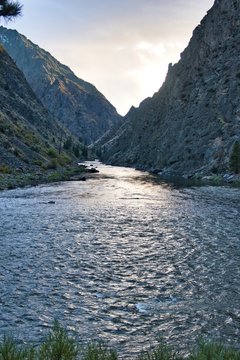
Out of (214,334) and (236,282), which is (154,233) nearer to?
(236,282)

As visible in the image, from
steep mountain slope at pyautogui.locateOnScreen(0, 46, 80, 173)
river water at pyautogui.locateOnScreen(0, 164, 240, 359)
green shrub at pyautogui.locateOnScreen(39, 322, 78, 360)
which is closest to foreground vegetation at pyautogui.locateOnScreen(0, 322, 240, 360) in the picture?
green shrub at pyautogui.locateOnScreen(39, 322, 78, 360)

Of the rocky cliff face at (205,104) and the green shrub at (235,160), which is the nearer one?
the green shrub at (235,160)

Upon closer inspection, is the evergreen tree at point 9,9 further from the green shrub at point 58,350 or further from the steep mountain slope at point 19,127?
the steep mountain slope at point 19,127

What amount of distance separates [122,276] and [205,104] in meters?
98.7

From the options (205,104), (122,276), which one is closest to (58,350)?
(122,276)

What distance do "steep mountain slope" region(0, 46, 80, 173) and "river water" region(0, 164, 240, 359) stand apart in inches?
865

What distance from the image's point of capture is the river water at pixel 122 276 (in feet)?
36.2

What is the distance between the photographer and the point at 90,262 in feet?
57.4

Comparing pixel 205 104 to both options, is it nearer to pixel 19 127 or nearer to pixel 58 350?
pixel 19 127

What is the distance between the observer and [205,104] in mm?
107688

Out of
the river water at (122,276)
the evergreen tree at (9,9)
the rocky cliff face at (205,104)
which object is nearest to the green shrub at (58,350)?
the river water at (122,276)

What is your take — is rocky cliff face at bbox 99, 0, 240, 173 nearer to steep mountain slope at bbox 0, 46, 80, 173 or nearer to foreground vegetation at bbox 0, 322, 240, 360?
steep mountain slope at bbox 0, 46, 80, 173

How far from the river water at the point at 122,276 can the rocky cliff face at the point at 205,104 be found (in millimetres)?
59955

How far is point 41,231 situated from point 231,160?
57447mm
